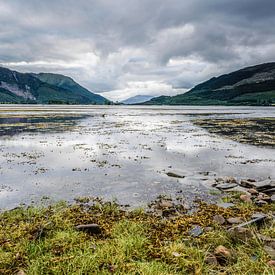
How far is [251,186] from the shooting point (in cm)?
1683

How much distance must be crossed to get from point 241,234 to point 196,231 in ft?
5.39

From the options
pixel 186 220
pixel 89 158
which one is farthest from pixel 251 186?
pixel 89 158

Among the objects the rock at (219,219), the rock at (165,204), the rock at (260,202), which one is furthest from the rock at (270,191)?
the rock at (165,204)

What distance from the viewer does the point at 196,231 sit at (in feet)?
34.6

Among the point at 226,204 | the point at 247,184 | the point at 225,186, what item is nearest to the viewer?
the point at 226,204

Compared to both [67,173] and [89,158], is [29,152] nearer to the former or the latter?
[89,158]

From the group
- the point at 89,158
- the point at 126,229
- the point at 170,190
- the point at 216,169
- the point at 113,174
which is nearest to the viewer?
the point at 126,229

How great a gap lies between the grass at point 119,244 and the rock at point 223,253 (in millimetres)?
144

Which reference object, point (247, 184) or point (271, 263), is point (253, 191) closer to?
point (247, 184)

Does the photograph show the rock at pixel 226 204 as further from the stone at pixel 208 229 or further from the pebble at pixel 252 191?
the stone at pixel 208 229

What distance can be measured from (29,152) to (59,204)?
54.5ft

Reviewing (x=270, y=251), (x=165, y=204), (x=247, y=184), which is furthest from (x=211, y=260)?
(x=247, y=184)

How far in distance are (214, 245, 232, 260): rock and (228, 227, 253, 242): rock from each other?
34.7 inches

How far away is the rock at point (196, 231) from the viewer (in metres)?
10.3
